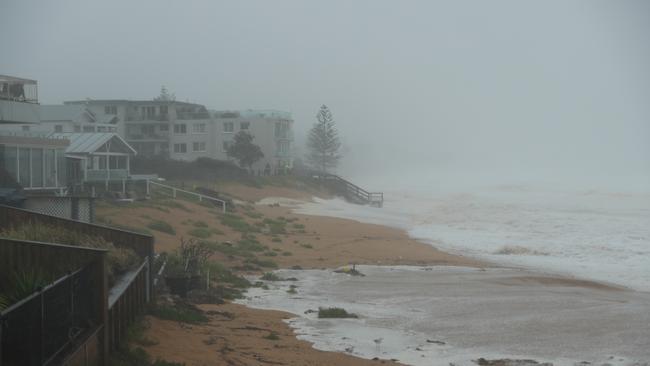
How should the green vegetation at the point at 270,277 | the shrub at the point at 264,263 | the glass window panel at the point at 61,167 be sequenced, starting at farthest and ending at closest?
the glass window panel at the point at 61,167
the shrub at the point at 264,263
the green vegetation at the point at 270,277

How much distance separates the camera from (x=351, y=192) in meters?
75.2

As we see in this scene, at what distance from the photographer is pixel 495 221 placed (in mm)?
45125

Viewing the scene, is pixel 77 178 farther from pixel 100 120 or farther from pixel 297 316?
pixel 100 120

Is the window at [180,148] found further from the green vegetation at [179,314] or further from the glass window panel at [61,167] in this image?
the green vegetation at [179,314]

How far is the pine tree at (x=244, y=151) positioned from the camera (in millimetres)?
76812

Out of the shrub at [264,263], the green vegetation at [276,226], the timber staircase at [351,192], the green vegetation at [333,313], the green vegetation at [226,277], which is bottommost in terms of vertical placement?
the timber staircase at [351,192]

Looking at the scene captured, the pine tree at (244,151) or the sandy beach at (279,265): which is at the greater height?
the pine tree at (244,151)

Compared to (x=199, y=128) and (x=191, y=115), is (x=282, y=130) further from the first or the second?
(x=191, y=115)

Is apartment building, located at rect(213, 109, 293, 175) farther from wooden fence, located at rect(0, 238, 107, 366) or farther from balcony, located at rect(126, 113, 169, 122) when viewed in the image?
wooden fence, located at rect(0, 238, 107, 366)

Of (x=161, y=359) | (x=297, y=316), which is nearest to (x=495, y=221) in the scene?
(x=297, y=316)

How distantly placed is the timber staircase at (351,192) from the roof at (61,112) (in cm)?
2414

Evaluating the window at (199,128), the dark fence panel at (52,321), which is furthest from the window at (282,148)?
the dark fence panel at (52,321)

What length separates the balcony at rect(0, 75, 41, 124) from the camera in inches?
1045

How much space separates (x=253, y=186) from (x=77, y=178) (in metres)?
33.6
